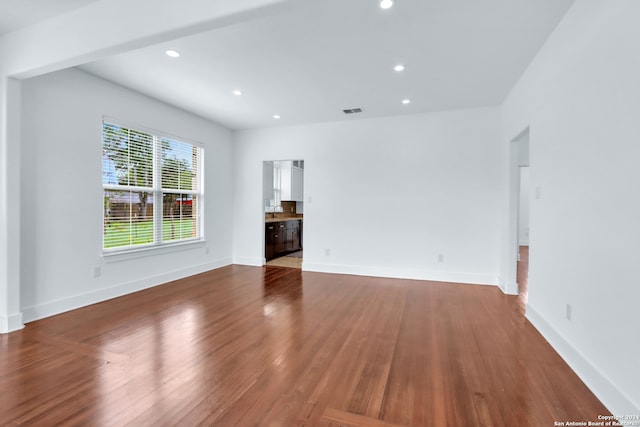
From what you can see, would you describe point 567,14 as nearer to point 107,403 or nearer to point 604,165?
point 604,165

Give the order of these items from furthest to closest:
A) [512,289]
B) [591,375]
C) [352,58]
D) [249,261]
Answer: [249,261] → [512,289] → [352,58] → [591,375]

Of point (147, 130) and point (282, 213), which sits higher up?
point (147, 130)

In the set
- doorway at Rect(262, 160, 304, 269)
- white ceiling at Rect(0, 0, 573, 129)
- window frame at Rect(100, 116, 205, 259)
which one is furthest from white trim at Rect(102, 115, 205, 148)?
doorway at Rect(262, 160, 304, 269)

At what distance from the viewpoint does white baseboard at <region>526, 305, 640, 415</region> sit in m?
1.64

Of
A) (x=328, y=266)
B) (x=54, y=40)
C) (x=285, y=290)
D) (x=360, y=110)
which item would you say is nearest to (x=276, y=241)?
(x=328, y=266)

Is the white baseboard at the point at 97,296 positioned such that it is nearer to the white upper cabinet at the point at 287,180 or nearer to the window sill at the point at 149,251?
the window sill at the point at 149,251

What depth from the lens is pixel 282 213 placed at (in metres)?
7.95

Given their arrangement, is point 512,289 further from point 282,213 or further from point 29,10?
point 29,10

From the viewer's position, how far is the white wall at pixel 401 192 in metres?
4.61

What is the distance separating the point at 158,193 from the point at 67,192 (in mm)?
1199

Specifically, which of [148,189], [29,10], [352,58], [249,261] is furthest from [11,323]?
[352,58]

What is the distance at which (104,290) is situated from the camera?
3.69 m

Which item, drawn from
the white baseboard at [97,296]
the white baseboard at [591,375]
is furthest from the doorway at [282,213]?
the white baseboard at [591,375]

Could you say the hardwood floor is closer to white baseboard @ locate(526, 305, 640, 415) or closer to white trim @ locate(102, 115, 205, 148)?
white baseboard @ locate(526, 305, 640, 415)
